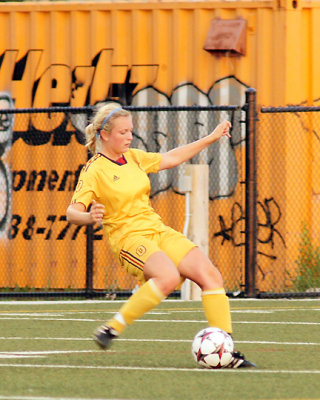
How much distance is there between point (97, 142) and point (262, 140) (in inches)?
236

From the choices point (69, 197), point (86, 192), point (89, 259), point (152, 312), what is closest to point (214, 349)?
point (86, 192)

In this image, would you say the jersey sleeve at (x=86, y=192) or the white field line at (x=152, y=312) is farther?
the white field line at (x=152, y=312)

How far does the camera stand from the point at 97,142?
28.2 feet

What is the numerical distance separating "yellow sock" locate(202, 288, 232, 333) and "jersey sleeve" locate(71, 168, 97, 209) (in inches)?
38.7

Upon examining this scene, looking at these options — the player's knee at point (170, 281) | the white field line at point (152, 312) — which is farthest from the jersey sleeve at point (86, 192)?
the white field line at point (152, 312)

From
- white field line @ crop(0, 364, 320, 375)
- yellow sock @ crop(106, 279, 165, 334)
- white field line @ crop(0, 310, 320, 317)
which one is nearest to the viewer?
white field line @ crop(0, 364, 320, 375)

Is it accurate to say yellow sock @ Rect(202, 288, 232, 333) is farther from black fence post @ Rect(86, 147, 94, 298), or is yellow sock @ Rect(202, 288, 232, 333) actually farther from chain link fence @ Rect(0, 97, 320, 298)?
black fence post @ Rect(86, 147, 94, 298)

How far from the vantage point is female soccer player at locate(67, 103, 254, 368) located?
792 cm

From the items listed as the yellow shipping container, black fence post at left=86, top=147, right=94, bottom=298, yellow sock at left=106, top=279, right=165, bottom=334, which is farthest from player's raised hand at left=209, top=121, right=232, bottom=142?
black fence post at left=86, top=147, right=94, bottom=298

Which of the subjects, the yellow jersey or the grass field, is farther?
the yellow jersey

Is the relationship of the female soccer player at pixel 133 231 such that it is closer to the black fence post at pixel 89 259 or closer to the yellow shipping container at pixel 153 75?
the black fence post at pixel 89 259

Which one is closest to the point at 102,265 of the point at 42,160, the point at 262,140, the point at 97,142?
the point at 42,160

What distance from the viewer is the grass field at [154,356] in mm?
6914

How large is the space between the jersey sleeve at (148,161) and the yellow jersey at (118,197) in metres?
0.21
